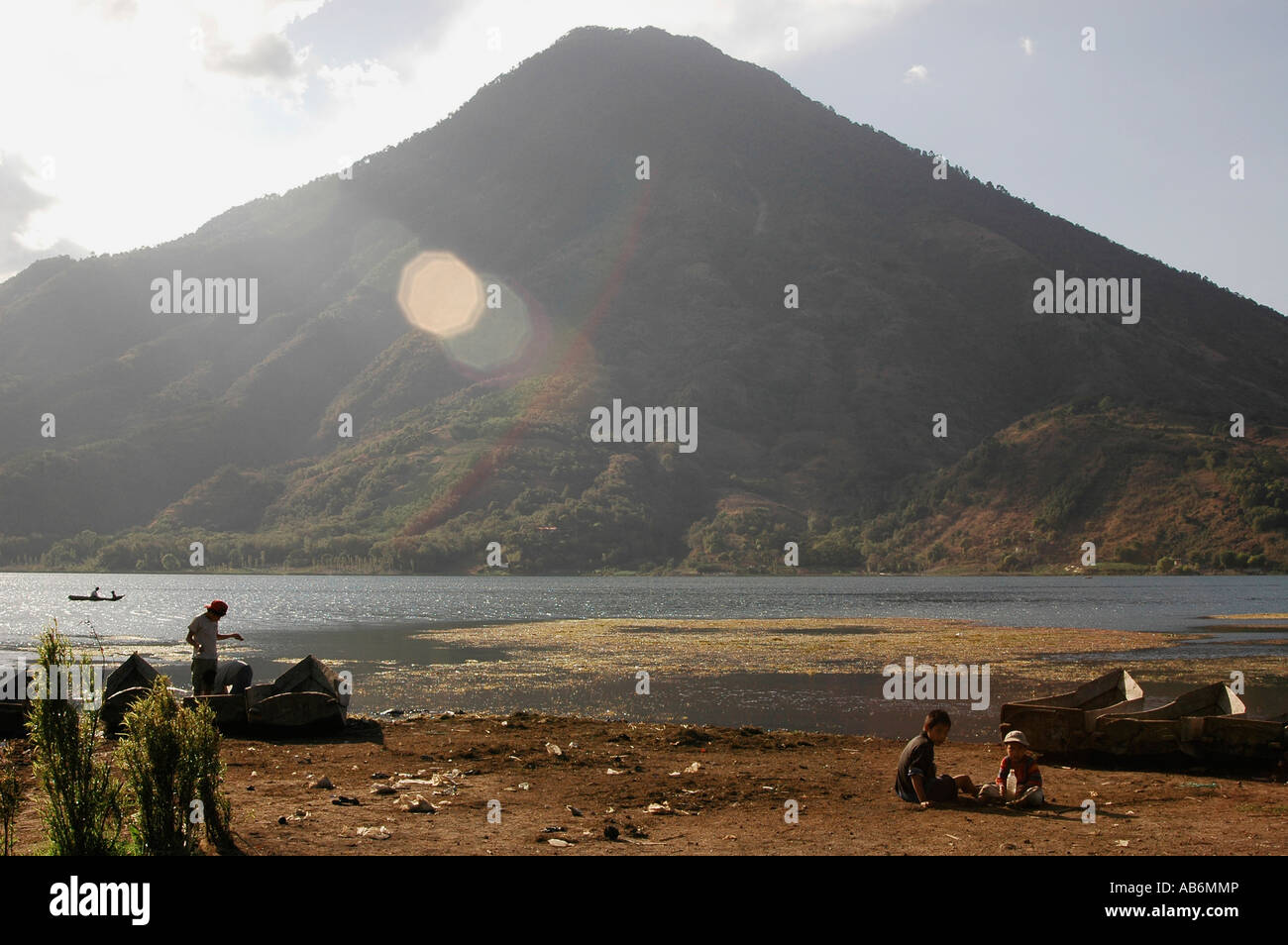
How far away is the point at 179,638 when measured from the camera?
198 ft

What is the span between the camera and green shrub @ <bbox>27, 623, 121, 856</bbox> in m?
9.73

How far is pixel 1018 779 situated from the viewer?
593 inches

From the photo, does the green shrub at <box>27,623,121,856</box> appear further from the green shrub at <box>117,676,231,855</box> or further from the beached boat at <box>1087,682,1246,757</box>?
the beached boat at <box>1087,682,1246,757</box>

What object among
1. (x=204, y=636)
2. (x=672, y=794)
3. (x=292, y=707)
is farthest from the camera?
(x=292, y=707)

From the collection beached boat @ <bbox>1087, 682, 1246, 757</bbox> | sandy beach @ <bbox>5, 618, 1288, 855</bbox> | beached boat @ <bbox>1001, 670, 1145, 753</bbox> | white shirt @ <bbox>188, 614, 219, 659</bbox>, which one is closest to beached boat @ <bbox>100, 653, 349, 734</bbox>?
sandy beach @ <bbox>5, 618, 1288, 855</bbox>

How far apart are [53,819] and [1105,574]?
192440mm

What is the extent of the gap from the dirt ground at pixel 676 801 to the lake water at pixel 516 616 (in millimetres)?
6776

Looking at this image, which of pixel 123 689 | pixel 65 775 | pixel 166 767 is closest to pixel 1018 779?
pixel 166 767

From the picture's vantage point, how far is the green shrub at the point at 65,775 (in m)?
9.73

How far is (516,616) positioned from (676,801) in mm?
69403

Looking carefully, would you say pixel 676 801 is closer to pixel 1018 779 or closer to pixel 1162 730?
pixel 1018 779

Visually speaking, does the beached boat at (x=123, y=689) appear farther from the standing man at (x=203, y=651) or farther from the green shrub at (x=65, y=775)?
the green shrub at (x=65, y=775)
